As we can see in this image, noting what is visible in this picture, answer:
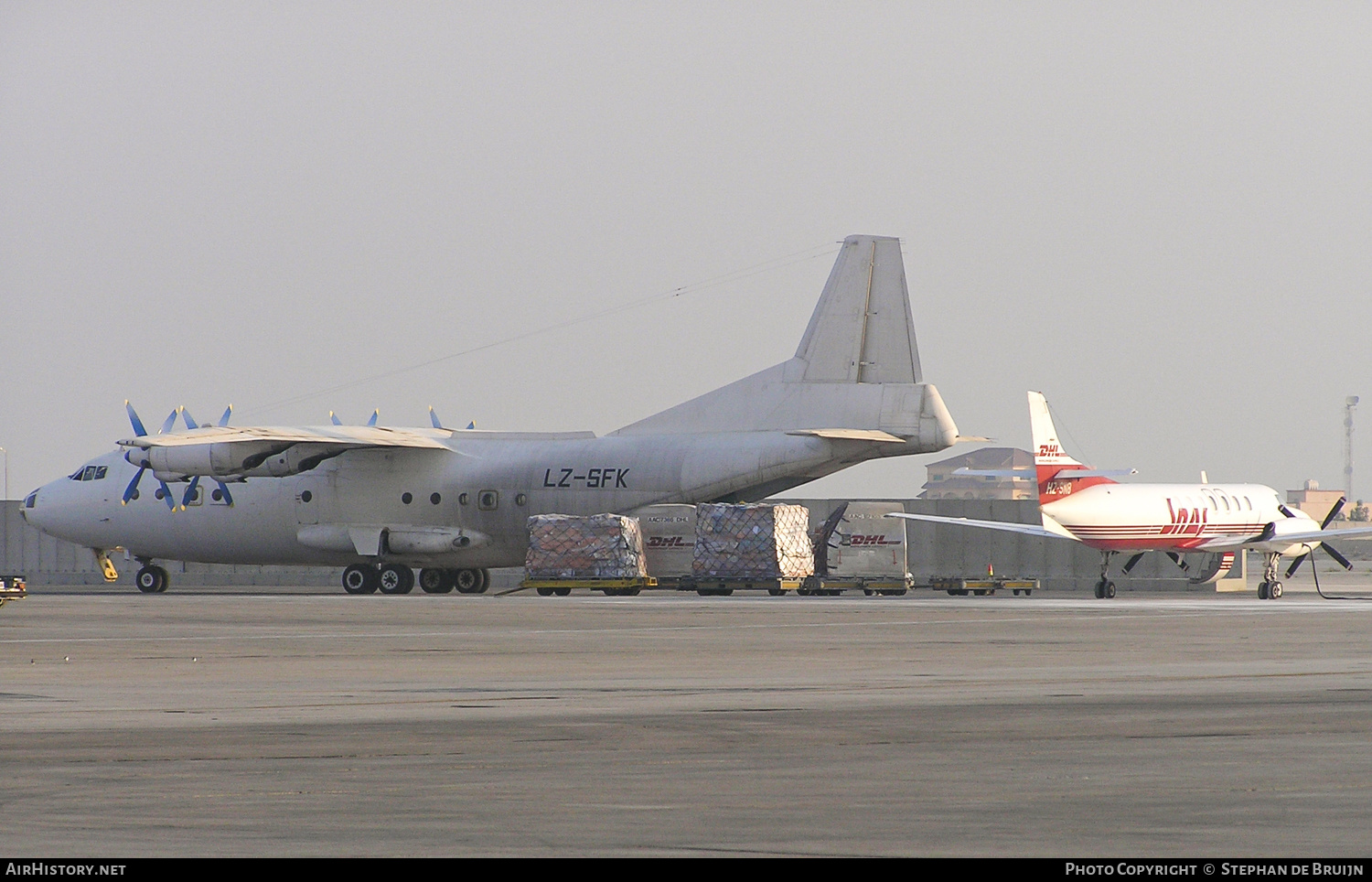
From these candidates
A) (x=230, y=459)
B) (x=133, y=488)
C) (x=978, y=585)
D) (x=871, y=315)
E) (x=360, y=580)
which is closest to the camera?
(x=871, y=315)

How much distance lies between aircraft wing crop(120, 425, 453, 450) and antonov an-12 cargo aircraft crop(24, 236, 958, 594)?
74mm

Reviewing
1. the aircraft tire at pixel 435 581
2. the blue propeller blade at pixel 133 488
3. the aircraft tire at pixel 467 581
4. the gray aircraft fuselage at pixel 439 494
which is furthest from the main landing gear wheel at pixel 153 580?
the aircraft tire at pixel 467 581

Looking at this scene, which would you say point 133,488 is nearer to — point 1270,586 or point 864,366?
point 864,366

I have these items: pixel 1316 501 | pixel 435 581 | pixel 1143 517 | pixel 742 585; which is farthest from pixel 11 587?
pixel 1316 501

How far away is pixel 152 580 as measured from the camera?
2111 inches

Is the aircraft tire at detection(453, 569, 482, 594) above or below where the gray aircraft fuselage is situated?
below

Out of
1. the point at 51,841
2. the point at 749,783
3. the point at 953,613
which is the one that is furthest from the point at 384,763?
the point at 953,613

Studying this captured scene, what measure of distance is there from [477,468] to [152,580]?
1130 cm

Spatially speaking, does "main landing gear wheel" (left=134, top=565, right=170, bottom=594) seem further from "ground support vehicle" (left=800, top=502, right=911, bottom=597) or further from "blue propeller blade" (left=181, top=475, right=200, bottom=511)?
"ground support vehicle" (left=800, top=502, right=911, bottom=597)

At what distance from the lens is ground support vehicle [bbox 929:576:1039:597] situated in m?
48.1

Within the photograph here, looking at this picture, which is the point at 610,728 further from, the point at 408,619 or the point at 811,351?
the point at 811,351

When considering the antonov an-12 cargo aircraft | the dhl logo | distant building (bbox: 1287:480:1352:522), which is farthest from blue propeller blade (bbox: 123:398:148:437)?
distant building (bbox: 1287:480:1352:522)

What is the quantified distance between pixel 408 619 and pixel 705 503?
1590 centimetres

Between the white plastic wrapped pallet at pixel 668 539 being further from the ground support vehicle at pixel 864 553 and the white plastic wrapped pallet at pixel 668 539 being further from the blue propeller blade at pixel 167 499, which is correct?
the blue propeller blade at pixel 167 499
